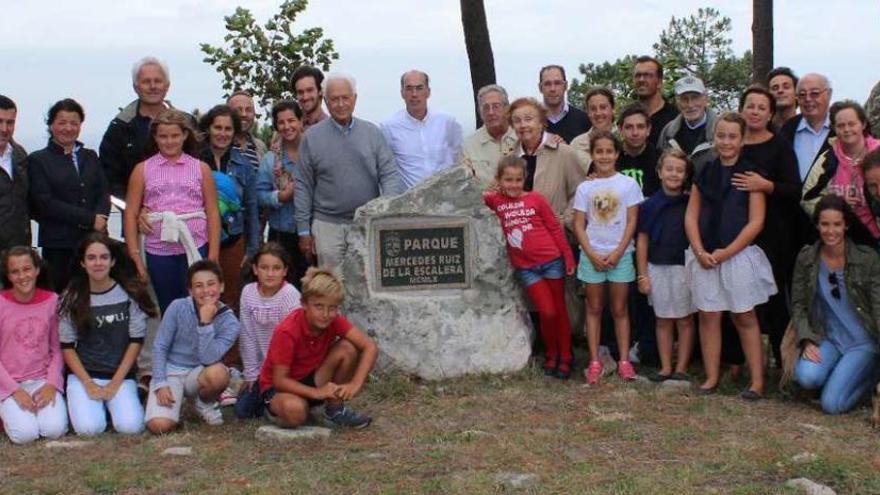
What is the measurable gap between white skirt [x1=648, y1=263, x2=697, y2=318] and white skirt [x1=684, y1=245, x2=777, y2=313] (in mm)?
173

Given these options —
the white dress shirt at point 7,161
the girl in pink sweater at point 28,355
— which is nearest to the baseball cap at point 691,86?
the girl in pink sweater at point 28,355

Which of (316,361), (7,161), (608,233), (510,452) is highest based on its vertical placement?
(7,161)

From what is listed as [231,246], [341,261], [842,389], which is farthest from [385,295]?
[842,389]

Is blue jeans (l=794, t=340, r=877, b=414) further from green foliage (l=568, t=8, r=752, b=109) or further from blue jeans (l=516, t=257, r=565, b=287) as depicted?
green foliage (l=568, t=8, r=752, b=109)

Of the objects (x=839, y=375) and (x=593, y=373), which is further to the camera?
(x=593, y=373)

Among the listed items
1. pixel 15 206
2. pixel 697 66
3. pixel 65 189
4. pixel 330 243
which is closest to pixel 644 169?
pixel 330 243

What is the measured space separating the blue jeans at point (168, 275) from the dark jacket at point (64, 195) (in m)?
0.46

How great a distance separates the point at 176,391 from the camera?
652cm

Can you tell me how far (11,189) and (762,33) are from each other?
Answer: 798cm

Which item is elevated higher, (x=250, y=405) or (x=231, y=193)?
(x=231, y=193)

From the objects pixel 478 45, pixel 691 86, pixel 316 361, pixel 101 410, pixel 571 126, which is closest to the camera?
pixel 316 361

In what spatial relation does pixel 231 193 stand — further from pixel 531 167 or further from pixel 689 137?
pixel 689 137

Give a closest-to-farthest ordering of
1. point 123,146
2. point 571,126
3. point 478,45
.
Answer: point 123,146
point 571,126
point 478,45

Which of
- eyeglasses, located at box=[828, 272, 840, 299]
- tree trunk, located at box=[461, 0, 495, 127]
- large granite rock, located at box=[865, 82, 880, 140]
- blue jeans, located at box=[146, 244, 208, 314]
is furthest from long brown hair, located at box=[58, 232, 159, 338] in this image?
tree trunk, located at box=[461, 0, 495, 127]
